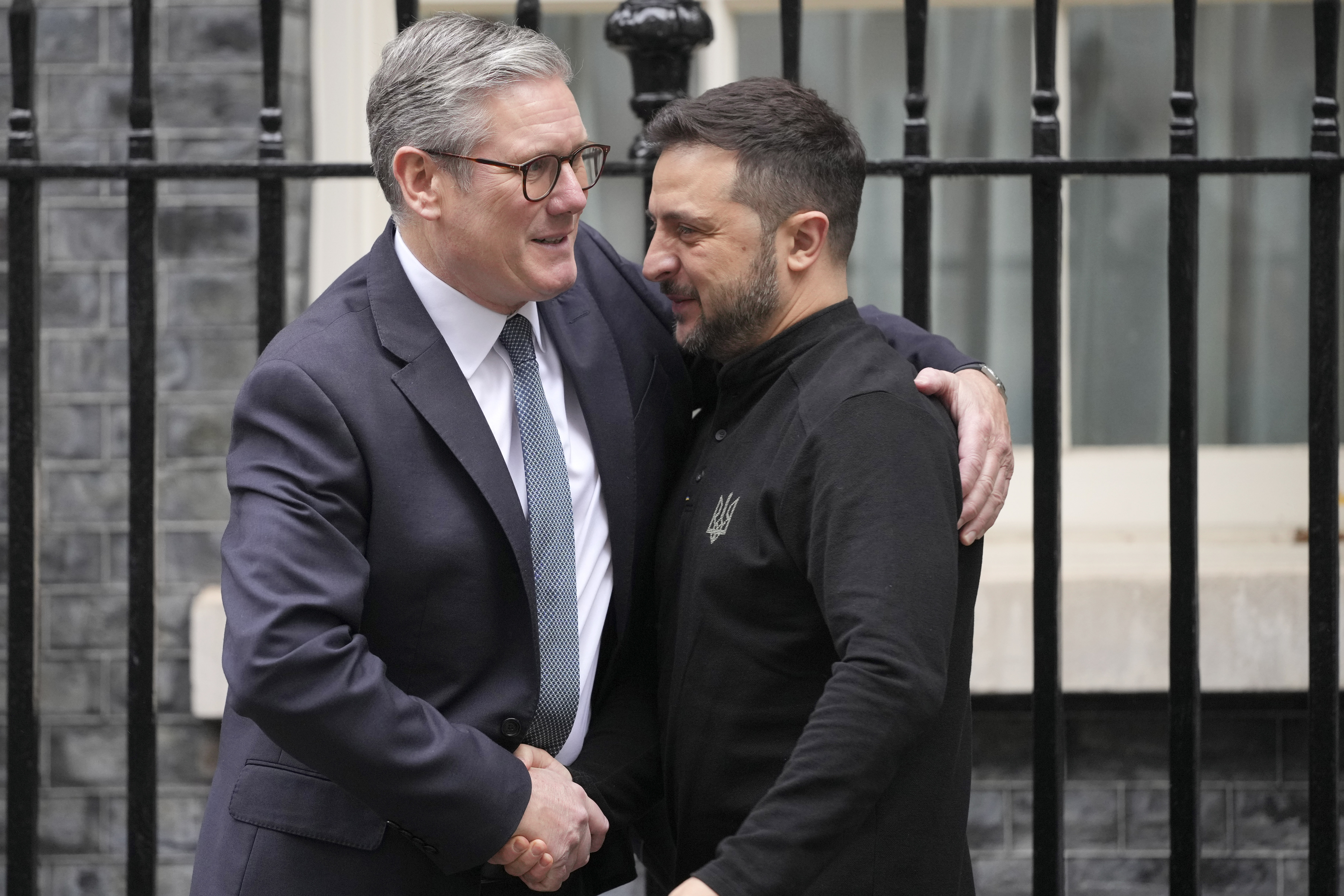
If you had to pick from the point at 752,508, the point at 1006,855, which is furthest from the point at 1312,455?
the point at 1006,855

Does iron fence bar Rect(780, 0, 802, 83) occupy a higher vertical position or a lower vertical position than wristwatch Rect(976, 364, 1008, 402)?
higher

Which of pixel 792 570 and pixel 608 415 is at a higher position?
pixel 608 415

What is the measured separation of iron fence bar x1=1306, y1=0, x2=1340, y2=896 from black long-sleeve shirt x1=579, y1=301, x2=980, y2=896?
74 cm

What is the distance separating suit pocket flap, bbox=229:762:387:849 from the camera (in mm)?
1945

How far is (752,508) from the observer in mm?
1869

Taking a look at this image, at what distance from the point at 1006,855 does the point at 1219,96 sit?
2.20 metres

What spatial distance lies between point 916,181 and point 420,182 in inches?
32.7

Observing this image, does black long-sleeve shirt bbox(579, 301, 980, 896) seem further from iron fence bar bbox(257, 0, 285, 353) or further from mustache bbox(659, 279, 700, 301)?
iron fence bar bbox(257, 0, 285, 353)

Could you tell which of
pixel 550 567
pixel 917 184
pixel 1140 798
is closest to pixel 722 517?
pixel 550 567

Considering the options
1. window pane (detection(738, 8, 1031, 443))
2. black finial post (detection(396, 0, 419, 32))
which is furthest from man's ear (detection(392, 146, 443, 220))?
window pane (detection(738, 8, 1031, 443))

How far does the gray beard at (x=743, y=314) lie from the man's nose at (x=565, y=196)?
0.18 metres

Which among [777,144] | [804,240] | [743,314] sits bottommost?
[743,314]

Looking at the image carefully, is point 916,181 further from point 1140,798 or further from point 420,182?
point 1140,798

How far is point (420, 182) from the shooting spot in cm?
202
